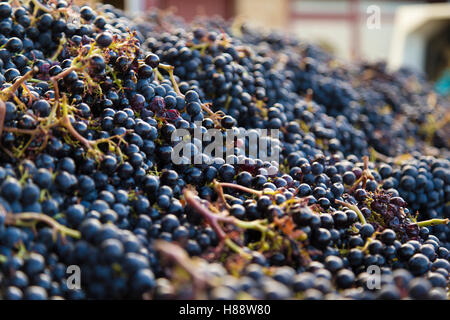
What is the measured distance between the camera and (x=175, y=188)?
88cm

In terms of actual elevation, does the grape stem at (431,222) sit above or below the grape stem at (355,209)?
below

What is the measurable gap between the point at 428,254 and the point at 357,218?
15 cm

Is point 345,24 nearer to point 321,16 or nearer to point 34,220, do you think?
point 321,16

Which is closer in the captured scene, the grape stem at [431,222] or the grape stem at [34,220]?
the grape stem at [34,220]

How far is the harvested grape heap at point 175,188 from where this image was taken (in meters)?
0.68

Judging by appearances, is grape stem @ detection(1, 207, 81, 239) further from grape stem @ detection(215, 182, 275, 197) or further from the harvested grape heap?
grape stem @ detection(215, 182, 275, 197)

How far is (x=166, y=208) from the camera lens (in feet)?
2.74

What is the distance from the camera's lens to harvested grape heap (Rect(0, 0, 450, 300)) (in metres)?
0.68

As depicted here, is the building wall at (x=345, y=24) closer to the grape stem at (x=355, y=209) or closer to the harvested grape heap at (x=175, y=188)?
the harvested grape heap at (x=175, y=188)

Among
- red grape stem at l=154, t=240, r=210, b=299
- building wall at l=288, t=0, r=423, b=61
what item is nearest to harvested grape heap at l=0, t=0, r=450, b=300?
red grape stem at l=154, t=240, r=210, b=299

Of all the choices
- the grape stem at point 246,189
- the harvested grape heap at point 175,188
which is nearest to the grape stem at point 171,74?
the harvested grape heap at point 175,188

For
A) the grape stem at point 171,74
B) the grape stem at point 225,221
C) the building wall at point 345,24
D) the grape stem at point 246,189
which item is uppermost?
the building wall at point 345,24

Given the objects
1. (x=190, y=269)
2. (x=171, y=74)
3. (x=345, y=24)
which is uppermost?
(x=345, y=24)

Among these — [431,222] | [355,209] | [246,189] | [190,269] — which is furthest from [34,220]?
[431,222]
